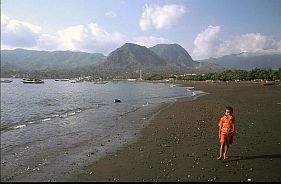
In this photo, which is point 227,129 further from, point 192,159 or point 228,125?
point 192,159

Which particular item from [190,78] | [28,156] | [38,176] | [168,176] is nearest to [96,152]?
[28,156]

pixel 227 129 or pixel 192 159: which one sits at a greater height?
pixel 227 129

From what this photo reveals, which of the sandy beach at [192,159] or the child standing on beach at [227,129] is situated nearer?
the sandy beach at [192,159]

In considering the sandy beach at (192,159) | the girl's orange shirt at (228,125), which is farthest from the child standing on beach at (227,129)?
the sandy beach at (192,159)

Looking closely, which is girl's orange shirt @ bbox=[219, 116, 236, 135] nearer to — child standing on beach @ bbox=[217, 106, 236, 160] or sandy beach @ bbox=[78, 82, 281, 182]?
child standing on beach @ bbox=[217, 106, 236, 160]

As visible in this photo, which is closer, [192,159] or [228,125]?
[228,125]

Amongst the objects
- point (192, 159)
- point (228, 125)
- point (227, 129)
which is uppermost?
point (228, 125)

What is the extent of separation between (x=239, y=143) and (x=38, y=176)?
36.5 ft

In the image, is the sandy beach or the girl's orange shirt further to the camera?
the girl's orange shirt

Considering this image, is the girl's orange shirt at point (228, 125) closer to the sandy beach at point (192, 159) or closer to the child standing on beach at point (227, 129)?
the child standing on beach at point (227, 129)

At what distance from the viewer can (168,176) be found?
12461 millimetres

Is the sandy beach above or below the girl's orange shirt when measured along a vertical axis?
below

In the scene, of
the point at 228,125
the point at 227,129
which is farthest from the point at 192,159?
the point at 228,125

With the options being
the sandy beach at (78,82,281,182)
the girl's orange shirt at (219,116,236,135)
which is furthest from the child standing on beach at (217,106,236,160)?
the sandy beach at (78,82,281,182)
